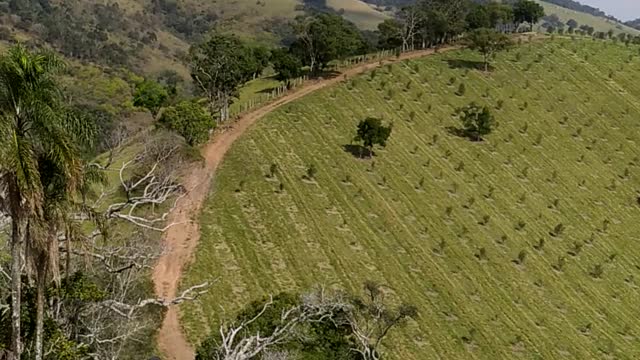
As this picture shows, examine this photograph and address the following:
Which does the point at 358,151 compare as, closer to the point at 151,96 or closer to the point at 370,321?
the point at 370,321

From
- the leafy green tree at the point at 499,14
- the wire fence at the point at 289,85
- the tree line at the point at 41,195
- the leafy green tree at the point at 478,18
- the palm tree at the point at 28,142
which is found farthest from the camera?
the leafy green tree at the point at 499,14

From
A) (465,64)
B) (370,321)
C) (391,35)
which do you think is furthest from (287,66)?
(370,321)

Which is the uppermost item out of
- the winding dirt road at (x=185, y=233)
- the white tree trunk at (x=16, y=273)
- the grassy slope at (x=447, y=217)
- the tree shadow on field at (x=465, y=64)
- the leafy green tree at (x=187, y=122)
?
the white tree trunk at (x=16, y=273)

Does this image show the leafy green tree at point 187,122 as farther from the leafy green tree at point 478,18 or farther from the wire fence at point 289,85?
the leafy green tree at point 478,18

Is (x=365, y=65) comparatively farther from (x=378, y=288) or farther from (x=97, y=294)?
(x=97, y=294)

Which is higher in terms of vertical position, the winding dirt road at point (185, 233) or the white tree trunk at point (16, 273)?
the white tree trunk at point (16, 273)

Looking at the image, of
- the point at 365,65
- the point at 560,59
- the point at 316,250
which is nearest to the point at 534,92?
the point at 560,59

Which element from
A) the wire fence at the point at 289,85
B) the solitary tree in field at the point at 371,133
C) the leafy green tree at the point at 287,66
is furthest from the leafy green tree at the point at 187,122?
the leafy green tree at the point at 287,66
